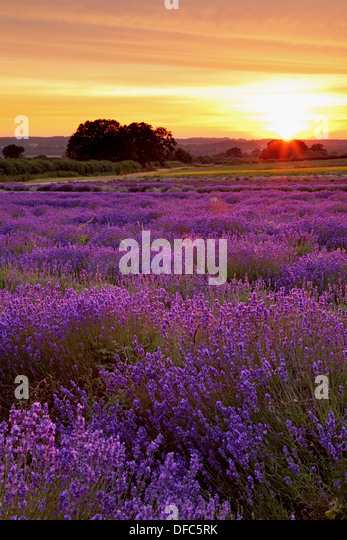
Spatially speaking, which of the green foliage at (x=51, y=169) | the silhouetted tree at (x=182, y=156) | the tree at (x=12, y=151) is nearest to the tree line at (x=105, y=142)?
the green foliage at (x=51, y=169)

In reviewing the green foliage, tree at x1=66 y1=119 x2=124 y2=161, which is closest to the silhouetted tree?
tree at x1=66 y1=119 x2=124 y2=161

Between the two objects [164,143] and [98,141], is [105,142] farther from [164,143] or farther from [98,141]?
[164,143]

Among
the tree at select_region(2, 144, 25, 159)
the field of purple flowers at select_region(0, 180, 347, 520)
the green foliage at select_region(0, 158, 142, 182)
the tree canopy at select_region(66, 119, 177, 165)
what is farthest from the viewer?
the tree at select_region(2, 144, 25, 159)

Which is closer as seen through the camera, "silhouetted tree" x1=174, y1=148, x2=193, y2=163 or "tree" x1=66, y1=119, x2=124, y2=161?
"tree" x1=66, y1=119, x2=124, y2=161

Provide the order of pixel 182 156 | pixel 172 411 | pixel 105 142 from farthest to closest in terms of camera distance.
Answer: pixel 182 156
pixel 105 142
pixel 172 411

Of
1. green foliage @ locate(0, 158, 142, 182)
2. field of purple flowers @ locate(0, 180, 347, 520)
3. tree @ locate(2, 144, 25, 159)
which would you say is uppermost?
tree @ locate(2, 144, 25, 159)

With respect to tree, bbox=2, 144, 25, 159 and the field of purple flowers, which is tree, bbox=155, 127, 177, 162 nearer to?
tree, bbox=2, 144, 25, 159

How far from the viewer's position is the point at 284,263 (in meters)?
5.57

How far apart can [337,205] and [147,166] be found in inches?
2217

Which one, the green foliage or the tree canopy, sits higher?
the tree canopy

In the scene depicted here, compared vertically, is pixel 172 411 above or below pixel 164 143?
below

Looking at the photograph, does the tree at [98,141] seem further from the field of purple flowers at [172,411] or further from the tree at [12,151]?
the field of purple flowers at [172,411]

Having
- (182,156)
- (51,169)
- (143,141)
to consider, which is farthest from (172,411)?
(182,156)
